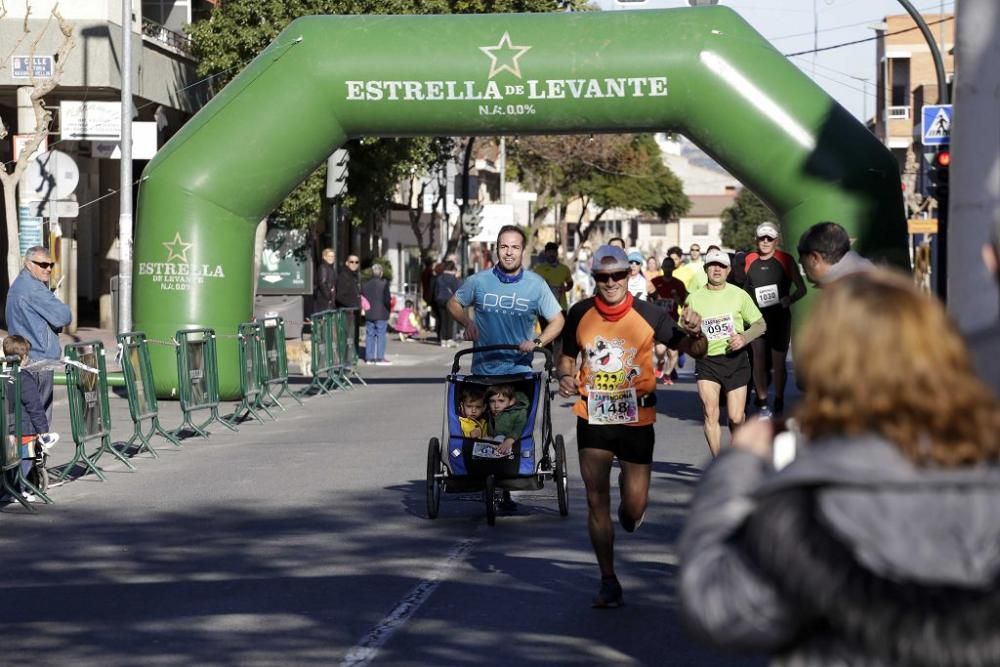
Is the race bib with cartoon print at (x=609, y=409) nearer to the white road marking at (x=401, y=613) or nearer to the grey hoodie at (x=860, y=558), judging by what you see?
the white road marking at (x=401, y=613)

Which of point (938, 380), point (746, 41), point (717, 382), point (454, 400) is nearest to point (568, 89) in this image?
point (746, 41)

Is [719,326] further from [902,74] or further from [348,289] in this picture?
[902,74]

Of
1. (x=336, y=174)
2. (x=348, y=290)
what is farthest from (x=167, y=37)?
(x=348, y=290)

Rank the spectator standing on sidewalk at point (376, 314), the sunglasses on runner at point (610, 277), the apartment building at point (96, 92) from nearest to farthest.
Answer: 1. the sunglasses on runner at point (610, 277)
2. the spectator standing on sidewalk at point (376, 314)
3. the apartment building at point (96, 92)

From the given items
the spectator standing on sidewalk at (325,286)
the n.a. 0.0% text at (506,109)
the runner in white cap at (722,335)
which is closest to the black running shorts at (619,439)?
the runner in white cap at (722,335)

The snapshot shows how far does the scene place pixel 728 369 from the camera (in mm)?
12406

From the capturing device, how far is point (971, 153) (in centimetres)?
788

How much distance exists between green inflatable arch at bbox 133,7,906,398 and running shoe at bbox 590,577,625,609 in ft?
33.4

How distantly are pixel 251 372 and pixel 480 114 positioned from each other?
367cm

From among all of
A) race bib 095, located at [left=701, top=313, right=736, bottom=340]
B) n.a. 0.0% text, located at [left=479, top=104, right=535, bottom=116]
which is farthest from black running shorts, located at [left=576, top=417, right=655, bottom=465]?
n.a. 0.0% text, located at [left=479, top=104, right=535, bottom=116]

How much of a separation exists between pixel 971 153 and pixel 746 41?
10.6 metres

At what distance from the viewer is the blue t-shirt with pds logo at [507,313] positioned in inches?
435

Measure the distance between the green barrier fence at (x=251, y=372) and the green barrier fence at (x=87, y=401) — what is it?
4422mm

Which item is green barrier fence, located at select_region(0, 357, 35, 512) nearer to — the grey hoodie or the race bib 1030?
the race bib 1030
